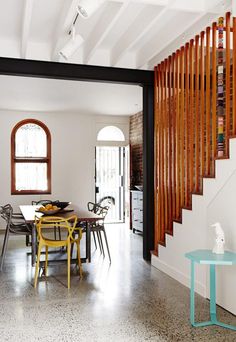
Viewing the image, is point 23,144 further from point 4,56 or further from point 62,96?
point 4,56

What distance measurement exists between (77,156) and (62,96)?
2325mm

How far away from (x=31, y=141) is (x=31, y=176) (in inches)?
34.2

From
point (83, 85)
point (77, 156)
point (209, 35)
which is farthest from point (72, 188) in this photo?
point (209, 35)

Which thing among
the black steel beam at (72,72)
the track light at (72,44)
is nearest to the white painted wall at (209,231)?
the track light at (72,44)

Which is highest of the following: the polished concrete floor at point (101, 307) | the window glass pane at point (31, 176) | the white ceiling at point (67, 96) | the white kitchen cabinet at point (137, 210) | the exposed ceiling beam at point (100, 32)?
the exposed ceiling beam at point (100, 32)

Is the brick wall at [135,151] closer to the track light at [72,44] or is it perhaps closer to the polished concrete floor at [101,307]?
the polished concrete floor at [101,307]

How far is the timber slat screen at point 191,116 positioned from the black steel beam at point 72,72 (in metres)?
0.31

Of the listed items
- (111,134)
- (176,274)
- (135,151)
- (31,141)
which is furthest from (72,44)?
(111,134)

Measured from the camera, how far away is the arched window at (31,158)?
361 inches

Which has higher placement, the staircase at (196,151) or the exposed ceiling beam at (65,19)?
the exposed ceiling beam at (65,19)

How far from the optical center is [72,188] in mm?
9516

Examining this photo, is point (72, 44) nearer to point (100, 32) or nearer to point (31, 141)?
point (100, 32)

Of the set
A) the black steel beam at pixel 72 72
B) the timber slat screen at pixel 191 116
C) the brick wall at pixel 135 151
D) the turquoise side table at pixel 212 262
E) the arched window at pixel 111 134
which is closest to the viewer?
the turquoise side table at pixel 212 262

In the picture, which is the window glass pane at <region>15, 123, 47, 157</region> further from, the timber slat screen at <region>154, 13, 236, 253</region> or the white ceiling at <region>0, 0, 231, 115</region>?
the timber slat screen at <region>154, 13, 236, 253</region>
